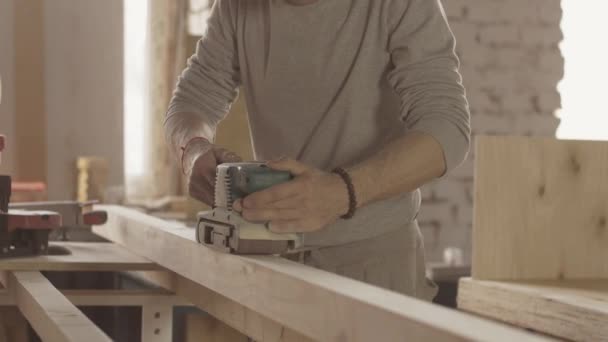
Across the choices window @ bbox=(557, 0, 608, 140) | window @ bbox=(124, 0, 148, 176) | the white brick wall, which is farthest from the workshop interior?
window @ bbox=(124, 0, 148, 176)

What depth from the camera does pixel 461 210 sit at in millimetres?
4496

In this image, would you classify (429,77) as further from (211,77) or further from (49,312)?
(49,312)

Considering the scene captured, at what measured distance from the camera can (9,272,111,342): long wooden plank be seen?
3.71ft

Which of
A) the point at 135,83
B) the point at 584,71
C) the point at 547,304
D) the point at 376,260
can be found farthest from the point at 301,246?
the point at 135,83

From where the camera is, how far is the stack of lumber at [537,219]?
68.1 inches

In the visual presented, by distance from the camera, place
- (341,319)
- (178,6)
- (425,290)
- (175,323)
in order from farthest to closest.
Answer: (178,6) → (175,323) → (425,290) → (341,319)

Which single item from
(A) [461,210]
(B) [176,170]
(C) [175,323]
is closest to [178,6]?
(B) [176,170]

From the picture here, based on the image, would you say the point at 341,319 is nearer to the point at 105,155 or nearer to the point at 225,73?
the point at 225,73

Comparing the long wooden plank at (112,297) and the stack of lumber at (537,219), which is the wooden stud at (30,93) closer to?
the long wooden plank at (112,297)

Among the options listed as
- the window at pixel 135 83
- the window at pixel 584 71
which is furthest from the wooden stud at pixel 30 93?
the window at pixel 584 71

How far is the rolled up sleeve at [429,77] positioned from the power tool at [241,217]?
0.26 metres

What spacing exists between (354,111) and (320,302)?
587 millimetres

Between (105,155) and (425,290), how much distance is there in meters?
2.43

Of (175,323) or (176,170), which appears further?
(176,170)
